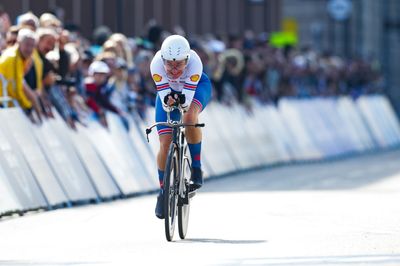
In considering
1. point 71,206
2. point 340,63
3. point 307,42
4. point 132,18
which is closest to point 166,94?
point 71,206

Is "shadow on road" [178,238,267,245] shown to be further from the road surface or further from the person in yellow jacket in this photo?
the person in yellow jacket

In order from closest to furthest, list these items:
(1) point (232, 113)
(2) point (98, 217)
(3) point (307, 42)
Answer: (2) point (98, 217) < (1) point (232, 113) < (3) point (307, 42)

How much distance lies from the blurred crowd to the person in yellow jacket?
11 mm

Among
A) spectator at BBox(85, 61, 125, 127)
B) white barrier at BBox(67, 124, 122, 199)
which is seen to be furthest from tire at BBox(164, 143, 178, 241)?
spectator at BBox(85, 61, 125, 127)

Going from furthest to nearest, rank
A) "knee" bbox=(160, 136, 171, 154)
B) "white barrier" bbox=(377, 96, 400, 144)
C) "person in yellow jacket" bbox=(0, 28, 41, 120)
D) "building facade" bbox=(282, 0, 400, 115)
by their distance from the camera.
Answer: "building facade" bbox=(282, 0, 400, 115) < "white barrier" bbox=(377, 96, 400, 144) < "person in yellow jacket" bbox=(0, 28, 41, 120) < "knee" bbox=(160, 136, 171, 154)

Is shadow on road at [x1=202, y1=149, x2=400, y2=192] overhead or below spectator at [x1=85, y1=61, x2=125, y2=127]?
below

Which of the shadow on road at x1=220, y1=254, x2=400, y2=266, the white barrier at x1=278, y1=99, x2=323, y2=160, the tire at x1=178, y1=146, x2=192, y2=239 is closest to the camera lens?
the shadow on road at x1=220, y1=254, x2=400, y2=266

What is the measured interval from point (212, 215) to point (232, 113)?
11.6 meters

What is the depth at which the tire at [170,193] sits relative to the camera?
13258 mm

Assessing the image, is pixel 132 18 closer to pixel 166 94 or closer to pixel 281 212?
pixel 281 212

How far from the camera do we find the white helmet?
13.8 metres

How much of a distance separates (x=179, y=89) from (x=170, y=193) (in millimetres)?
1275

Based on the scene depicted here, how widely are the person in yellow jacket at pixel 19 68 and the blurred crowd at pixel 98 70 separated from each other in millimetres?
11

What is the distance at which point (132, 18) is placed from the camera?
3544 cm
